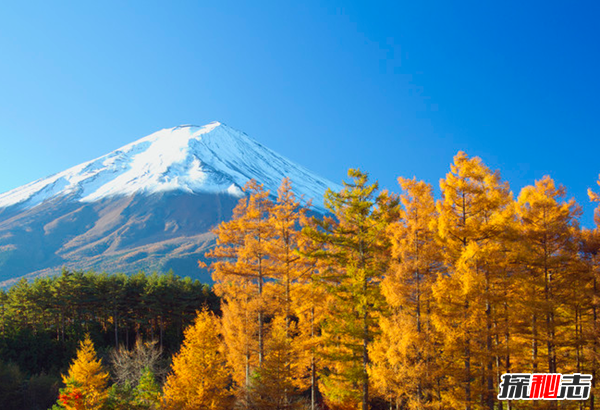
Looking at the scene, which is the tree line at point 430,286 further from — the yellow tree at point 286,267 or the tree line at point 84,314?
the tree line at point 84,314

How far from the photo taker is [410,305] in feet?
46.0

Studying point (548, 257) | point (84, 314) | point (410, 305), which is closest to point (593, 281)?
point (548, 257)

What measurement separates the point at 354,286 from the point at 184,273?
13295 centimetres

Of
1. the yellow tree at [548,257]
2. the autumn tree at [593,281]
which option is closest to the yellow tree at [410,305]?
the yellow tree at [548,257]

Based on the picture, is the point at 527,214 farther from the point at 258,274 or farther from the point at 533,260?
the point at 258,274

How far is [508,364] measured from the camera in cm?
1939

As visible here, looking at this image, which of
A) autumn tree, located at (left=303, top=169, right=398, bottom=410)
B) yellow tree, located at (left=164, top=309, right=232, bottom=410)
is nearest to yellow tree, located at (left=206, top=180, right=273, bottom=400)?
yellow tree, located at (left=164, top=309, right=232, bottom=410)

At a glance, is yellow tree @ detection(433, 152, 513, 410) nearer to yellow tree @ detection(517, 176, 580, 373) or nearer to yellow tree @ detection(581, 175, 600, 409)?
yellow tree @ detection(517, 176, 580, 373)

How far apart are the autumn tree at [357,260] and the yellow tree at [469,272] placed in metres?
2.26

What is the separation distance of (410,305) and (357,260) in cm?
261

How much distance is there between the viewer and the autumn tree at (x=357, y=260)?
14328 mm

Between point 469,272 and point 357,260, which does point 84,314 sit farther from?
point 469,272

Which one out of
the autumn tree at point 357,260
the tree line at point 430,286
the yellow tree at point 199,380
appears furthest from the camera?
the yellow tree at point 199,380

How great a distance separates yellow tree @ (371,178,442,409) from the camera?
13.4 metres
